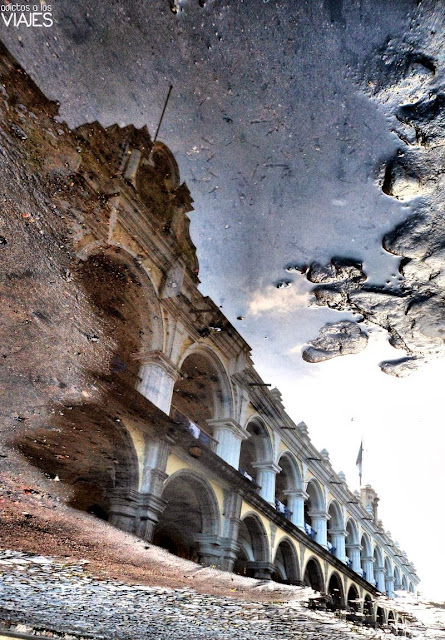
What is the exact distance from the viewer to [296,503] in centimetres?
1489

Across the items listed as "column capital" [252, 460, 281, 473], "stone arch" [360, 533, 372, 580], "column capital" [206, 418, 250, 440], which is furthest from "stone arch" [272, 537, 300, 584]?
"stone arch" [360, 533, 372, 580]

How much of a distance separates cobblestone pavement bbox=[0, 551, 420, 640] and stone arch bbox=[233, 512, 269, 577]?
7.09 meters

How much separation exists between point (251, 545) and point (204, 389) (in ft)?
14.8

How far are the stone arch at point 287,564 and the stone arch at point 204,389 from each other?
4.78 metres

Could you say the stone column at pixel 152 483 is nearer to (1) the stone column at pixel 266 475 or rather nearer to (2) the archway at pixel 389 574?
(1) the stone column at pixel 266 475

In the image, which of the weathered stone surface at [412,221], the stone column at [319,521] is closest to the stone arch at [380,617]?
the weathered stone surface at [412,221]

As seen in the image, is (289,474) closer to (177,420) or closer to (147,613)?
(177,420)

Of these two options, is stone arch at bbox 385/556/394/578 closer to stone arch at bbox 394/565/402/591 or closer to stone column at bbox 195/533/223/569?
stone arch at bbox 394/565/402/591

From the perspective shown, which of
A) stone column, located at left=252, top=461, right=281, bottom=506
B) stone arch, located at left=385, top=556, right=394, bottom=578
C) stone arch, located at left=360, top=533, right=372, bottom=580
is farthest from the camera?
stone arch, located at left=385, top=556, right=394, bottom=578

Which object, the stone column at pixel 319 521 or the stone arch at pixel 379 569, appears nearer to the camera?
the stone column at pixel 319 521

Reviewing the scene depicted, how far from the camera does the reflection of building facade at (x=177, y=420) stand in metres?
2.50

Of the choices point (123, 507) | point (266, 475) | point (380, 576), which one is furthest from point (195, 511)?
point (380, 576)

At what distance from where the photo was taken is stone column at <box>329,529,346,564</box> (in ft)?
59.7

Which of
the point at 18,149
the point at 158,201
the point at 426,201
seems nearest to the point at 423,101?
the point at 426,201
